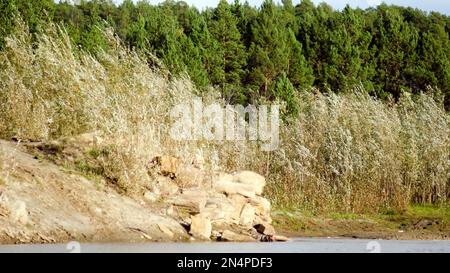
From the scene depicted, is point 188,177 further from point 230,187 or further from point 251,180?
point 251,180

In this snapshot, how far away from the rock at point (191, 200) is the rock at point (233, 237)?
3.16ft

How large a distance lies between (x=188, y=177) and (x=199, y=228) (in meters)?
2.21

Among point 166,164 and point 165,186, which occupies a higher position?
point 166,164

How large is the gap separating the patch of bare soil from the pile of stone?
1.67 ft

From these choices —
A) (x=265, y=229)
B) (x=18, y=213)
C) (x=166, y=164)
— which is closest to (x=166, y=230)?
(x=166, y=164)

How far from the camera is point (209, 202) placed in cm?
1970

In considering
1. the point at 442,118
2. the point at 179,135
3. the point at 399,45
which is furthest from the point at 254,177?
the point at 399,45

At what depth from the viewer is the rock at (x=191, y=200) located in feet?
62.6

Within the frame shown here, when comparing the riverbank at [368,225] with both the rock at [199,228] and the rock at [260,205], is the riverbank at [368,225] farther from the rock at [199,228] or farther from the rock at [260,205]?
the rock at [199,228]

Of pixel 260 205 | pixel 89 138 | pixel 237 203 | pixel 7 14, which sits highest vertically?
pixel 7 14

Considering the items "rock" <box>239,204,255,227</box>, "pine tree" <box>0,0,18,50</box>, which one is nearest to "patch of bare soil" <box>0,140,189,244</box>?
"rock" <box>239,204,255,227</box>

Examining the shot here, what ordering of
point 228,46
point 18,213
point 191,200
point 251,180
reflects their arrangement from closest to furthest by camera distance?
point 18,213 < point 191,200 < point 251,180 < point 228,46

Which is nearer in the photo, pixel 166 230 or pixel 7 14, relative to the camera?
pixel 166 230

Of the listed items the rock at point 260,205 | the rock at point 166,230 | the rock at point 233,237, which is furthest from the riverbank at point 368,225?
the rock at point 166,230
